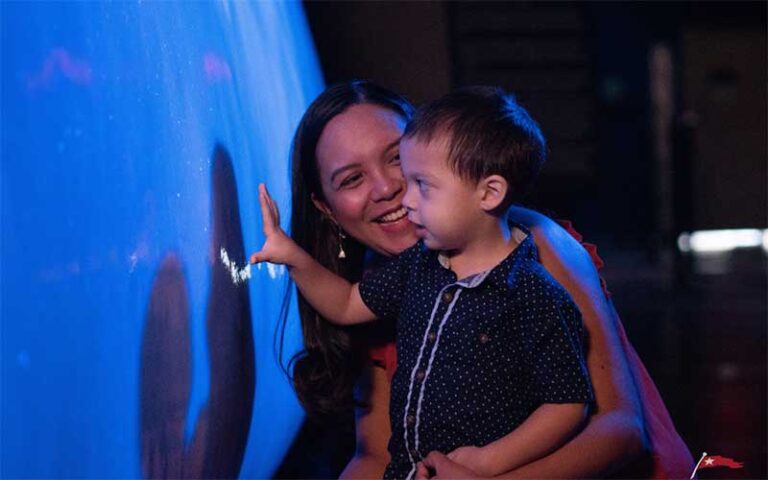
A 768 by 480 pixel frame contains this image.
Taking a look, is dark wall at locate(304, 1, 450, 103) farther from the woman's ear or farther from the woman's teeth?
the woman's teeth

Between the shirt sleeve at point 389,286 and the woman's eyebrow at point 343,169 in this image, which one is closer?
the shirt sleeve at point 389,286

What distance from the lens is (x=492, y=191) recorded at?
5.51 ft

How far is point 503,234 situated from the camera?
5.72 feet

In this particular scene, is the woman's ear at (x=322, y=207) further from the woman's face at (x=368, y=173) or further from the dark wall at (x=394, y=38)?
the dark wall at (x=394, y=38)

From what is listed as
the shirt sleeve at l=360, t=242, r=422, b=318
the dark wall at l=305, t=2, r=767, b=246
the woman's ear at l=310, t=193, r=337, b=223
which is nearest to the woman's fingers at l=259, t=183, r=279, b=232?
the shirt sleeve at l=360, t=242, r=422, b=318

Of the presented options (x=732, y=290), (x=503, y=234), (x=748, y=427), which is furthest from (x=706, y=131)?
(x=503, y=234)

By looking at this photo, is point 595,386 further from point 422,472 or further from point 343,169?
point 343,169

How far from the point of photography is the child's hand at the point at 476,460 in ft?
5.29

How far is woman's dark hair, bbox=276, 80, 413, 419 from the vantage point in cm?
206

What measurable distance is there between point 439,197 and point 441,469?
0.38 metres

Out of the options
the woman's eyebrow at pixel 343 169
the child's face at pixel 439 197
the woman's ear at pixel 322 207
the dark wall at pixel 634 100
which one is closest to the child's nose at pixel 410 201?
the child's face at pixel 439 197

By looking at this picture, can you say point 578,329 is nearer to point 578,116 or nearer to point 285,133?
point 285,133

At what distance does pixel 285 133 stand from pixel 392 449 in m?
1.05

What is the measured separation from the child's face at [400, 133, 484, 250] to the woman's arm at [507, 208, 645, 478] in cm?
20
